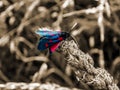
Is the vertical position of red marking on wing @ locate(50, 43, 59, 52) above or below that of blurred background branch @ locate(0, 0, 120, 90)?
above

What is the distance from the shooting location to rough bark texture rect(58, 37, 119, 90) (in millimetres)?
414

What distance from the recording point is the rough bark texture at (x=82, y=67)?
Result: 0.41m

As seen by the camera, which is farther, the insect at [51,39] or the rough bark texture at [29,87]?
the rough bark texture at [29,87]

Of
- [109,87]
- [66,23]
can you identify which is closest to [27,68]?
[66,23]

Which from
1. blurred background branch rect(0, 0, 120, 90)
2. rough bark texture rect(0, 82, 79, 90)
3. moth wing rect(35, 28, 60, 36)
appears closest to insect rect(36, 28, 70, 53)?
moth wing rect(35, 28, 60, 36)

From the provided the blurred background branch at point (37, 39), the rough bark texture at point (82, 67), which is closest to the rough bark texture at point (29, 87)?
the rough bark texture at point (82, 67)

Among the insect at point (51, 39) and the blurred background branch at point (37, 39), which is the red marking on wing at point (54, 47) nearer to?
the insect at point (51, 39)

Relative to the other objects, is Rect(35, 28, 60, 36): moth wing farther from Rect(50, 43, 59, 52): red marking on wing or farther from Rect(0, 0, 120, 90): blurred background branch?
Rect(0, 0, 120, 90): blurred background branch

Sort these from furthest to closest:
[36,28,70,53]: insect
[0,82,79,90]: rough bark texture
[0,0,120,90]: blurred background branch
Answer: [0,0,120,90]: blurred background branch, [0,82,79,90]: rough bark texture, [36,28,70,53]: insect

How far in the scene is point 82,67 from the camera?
1.40 feet

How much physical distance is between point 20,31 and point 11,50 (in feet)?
0.32

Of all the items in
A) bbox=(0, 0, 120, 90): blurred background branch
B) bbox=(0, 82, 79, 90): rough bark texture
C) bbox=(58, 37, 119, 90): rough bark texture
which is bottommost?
bbox=(0, 0, 120, 90): blurred background branch

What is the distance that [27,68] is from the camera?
1.83 meters

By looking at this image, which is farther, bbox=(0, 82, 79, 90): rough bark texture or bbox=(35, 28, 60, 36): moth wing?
bbox=(0, 82, 79, 90): rough bark texture
